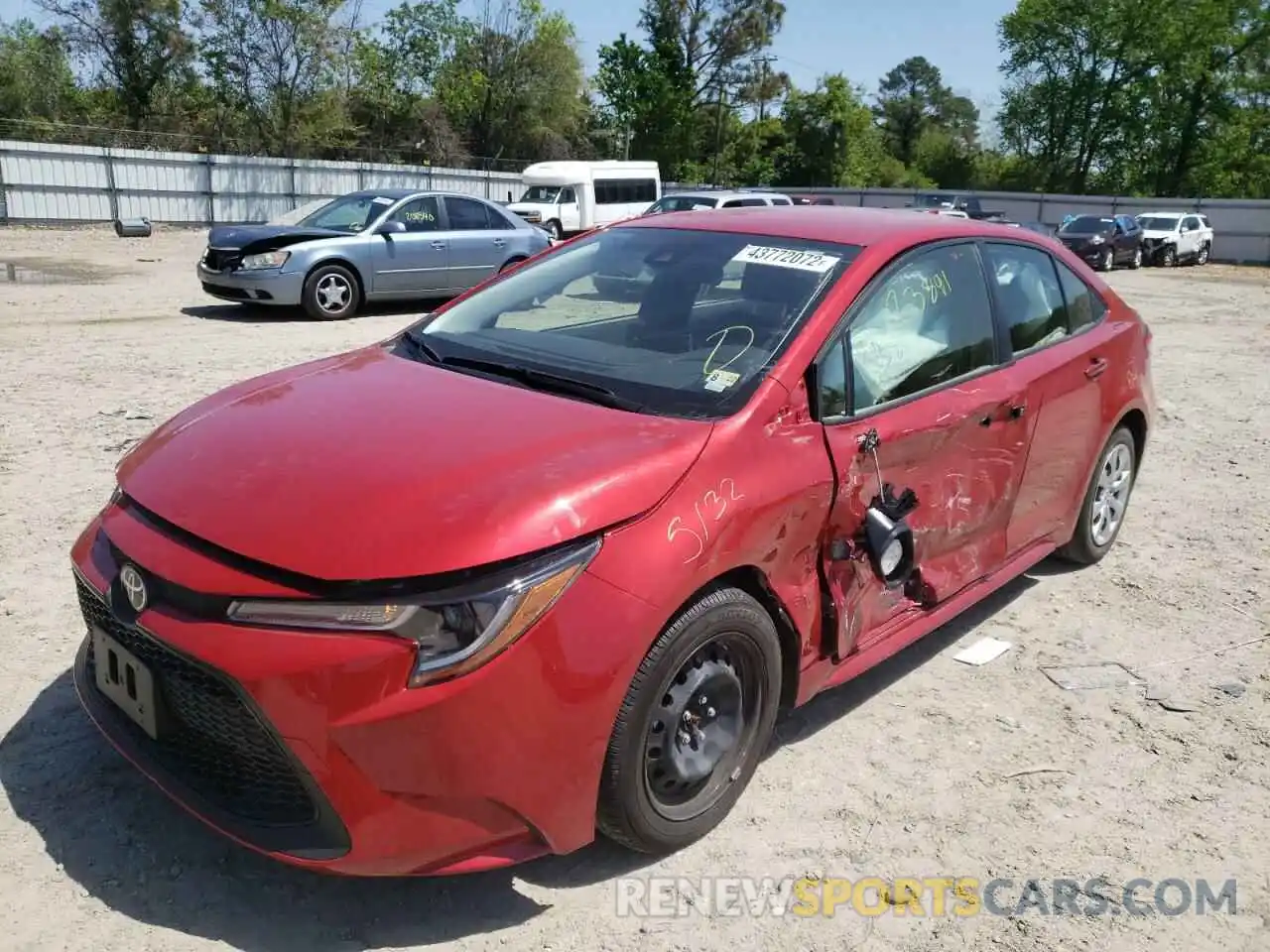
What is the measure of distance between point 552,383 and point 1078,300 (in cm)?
276

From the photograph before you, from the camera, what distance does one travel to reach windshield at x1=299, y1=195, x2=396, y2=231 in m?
12.6

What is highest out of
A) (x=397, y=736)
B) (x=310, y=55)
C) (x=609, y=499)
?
(x=310, y=55)

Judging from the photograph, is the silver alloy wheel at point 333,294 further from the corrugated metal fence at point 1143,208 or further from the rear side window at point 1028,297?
the corrugated metal fence at point 1143,208

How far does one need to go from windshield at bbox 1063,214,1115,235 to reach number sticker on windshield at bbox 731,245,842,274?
29.5m

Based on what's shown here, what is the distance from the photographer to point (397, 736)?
7.08 ft

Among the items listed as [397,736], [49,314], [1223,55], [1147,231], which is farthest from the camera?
[1223,55]

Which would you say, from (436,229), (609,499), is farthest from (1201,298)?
(609,499)

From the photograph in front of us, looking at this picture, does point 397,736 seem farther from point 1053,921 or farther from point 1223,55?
point 1223,55

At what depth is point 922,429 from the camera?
131 inches

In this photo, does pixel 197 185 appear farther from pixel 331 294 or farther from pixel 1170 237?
pixel 1170 237

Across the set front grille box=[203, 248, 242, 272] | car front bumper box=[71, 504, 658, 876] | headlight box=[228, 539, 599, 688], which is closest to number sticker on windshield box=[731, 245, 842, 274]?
car front bumper box=[71, 504, 658, 876]

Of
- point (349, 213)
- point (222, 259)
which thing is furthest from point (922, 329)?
point (349, 213)

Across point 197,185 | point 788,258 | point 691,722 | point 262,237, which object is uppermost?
point 197,185

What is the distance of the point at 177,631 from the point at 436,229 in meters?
11.4
